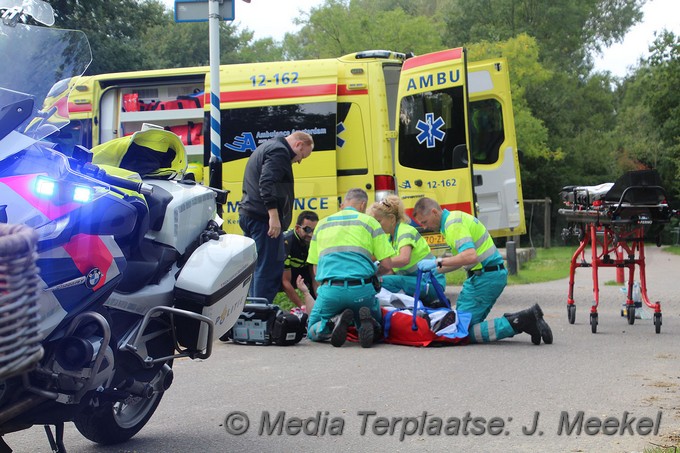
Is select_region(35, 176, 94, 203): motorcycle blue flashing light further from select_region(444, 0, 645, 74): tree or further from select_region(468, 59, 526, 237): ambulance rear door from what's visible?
select_region(444, 0, 645, 74): tree

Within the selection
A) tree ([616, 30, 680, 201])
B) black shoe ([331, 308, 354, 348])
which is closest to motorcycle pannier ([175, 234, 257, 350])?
black shoe ([331, 308, 354, 348])

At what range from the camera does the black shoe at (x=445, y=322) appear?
8.93 meters

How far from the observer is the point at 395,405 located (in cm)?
610

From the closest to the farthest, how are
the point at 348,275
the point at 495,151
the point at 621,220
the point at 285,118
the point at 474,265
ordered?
the point at 348,275
the point at 474,265
the point at 621,220
the point at 285,118
the point at 495,151

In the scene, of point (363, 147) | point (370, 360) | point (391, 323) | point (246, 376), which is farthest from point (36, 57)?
point (363, 147)

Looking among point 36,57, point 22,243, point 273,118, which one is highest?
point 273,118

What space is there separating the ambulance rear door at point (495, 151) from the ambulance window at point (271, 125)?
200 cm

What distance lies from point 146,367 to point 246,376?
282 cm

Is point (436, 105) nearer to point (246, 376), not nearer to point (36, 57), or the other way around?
point (246, 376)

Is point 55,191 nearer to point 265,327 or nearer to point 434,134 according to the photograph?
point 265,327

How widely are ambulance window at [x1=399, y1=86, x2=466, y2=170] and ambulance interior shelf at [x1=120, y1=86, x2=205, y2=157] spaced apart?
2888 millimetres

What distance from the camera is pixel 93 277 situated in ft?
12.5

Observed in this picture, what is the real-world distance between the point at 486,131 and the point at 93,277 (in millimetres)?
10442

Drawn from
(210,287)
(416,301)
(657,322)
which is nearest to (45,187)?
(210,287)
